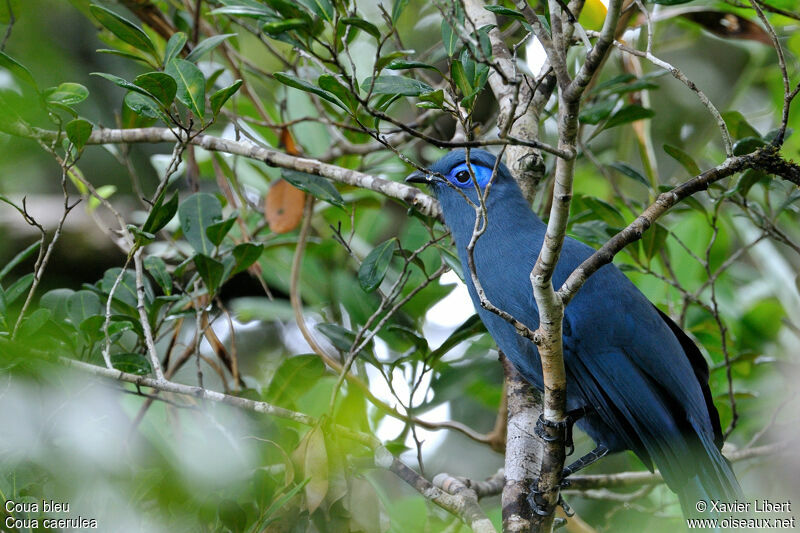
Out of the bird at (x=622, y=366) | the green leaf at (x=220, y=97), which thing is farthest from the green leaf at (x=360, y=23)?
the bird at (x=622, y=366)

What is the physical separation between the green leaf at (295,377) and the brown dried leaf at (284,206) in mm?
775

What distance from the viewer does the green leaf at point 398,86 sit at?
2457 mm

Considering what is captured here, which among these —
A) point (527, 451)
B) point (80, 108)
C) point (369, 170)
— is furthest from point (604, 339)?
point (80, 108)

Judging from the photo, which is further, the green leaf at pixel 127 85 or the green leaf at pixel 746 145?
the green leaf at pixel 746 145

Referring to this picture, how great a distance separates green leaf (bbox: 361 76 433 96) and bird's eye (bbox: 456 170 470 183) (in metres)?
0.97

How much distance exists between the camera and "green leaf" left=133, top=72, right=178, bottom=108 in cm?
250

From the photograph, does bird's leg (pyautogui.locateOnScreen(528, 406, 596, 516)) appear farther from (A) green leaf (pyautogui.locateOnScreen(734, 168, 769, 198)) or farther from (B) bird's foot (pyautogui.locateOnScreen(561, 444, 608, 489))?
(A) green leaf (pyautogui.locateOnScreen(734, 168, 769, 198))

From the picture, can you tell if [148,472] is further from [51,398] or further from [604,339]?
[604,339]

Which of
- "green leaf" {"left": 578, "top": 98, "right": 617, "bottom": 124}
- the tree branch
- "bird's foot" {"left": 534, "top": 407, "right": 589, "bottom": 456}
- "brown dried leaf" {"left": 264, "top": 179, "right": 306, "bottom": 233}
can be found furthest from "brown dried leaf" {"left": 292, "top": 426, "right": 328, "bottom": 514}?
"green leaf" {"left": 578, "top": 98, "right": 617, "bottom": 124}

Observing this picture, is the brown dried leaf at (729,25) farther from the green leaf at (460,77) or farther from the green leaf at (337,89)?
the green leaf at (337,89)

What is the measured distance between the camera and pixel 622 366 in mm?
3125

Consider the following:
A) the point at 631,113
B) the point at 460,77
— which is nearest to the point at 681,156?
the point at 631,113

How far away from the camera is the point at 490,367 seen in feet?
13.0

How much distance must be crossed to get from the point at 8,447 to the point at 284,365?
3.83ft
